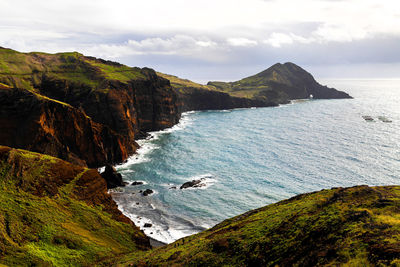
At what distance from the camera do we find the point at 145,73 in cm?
13400

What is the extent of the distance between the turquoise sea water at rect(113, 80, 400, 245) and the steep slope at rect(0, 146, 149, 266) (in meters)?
13.4

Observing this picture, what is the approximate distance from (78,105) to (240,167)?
193 feet

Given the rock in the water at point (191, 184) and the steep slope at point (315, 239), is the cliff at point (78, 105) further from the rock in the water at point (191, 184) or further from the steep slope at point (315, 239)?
the steep slope at point (315, 239)

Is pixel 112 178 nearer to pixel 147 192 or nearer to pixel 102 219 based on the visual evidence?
pixel 147 192

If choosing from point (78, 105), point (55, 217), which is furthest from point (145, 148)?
point (55, 217)

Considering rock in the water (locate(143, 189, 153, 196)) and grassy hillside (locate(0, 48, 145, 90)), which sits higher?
grassy hillside (locate(0, 48, 145, 90))

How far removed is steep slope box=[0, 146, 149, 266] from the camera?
95.3ft

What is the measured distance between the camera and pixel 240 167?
84.9 metres

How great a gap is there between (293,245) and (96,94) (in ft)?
Answer: 289

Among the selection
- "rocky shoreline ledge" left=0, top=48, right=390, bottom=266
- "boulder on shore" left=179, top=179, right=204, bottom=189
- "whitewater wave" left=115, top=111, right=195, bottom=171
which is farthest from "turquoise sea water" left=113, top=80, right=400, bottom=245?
"rocky shoreline ledge" left=0, top=48, right=390, bottom=266

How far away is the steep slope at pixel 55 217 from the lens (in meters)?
29.1

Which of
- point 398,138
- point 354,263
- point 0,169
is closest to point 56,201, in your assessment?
point 0,169

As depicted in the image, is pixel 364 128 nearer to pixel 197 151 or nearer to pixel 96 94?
pixel 197 151

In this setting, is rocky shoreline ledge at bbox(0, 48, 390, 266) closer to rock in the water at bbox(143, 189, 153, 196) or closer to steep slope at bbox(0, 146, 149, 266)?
steep slope at bbox(0, 146, 149, 266)
